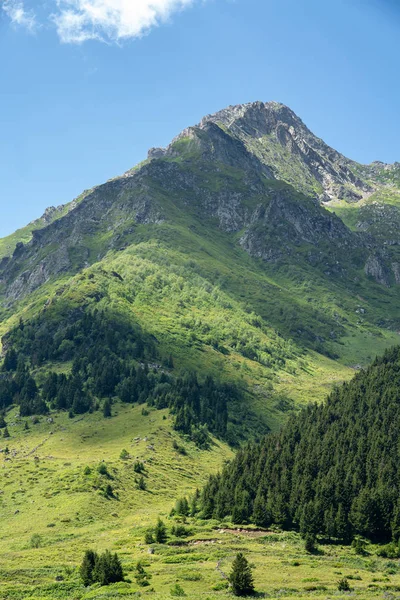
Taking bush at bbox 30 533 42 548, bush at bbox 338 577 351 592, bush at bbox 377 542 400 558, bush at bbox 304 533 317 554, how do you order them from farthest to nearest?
bush at bbox 30 533 42 548 → bush at bbox 304 533 317 554 → bush at bbox 377 542 400 558 → bush at bbox 338 577 351 592

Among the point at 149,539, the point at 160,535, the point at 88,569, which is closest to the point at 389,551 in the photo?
the point at 160,535

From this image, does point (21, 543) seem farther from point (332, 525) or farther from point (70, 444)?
point (70, 444)

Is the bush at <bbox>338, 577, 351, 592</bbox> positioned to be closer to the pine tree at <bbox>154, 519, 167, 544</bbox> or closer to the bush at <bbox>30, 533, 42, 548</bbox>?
the pine tree at <bbox>154, 519, 167, 544</bbox>

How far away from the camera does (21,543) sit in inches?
4126

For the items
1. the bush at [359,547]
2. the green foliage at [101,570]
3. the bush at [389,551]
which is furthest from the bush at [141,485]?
the green foliage at [101,570]

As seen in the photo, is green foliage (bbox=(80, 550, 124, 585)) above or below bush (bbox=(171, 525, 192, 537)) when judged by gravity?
above

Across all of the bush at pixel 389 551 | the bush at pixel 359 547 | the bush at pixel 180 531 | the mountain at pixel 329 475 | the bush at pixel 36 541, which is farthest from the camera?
the mountain at pixel 329 475

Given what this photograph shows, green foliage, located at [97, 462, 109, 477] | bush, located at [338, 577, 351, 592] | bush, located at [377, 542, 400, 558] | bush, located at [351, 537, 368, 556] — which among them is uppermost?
bush, located at [338, 577, 351, 592]

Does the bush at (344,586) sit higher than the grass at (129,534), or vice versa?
the bush at (344,586)

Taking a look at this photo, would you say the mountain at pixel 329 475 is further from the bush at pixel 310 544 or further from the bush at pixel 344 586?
the bush at pixel 344 586

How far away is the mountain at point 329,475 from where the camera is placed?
11119 centimetres

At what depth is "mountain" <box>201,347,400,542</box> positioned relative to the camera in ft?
365

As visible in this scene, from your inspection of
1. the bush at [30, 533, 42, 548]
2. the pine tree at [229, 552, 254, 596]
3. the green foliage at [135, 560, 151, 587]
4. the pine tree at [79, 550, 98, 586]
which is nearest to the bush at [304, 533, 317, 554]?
the green foliage at [135, 560, 151, 587]

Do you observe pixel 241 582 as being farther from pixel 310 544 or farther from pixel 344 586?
pixel 310 544
